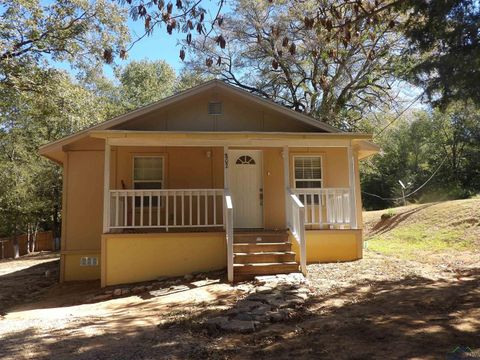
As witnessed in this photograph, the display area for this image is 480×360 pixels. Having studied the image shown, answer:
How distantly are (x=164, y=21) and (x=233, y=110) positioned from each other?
608 centimetres

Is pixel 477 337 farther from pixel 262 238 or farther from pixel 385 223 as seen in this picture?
pixel 385 223

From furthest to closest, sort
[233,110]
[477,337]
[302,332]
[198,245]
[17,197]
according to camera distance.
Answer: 1. [17,197]
2. [233,110]
3. [198,245]
4. [302,332]
5. [477,337]

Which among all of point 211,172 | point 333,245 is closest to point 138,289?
point 211,172

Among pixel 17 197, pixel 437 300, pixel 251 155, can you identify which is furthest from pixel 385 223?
pixel 17 197

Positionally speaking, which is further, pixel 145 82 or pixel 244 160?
pixel 145 82

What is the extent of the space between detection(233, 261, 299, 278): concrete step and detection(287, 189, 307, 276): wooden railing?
0.23 metres

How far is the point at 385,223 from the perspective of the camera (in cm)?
1858

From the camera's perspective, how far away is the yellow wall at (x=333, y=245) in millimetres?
9805

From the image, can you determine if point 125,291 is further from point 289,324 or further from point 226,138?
point 289,324

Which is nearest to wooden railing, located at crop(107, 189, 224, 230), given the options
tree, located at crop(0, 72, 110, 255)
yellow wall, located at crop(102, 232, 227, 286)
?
yellow wall, located at crop(102, 232, 227, 286)

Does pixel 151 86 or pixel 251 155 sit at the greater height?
pixel 151 86

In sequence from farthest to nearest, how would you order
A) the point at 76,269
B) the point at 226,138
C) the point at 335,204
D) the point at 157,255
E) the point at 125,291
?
the point at 76,269 → the point at 335,204 → the point at 226,138 → the point at 157,255 → the point at 125,291

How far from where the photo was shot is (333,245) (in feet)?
32.4

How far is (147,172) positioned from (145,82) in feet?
71.1
